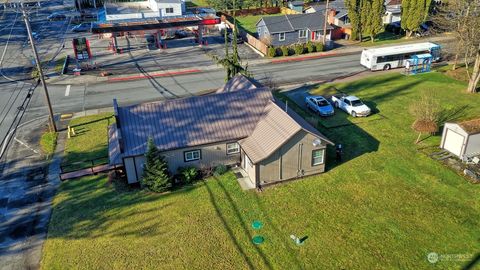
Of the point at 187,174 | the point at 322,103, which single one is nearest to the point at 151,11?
the point at 322,103

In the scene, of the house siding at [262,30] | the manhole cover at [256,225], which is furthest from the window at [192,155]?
the house siding at [262,30]

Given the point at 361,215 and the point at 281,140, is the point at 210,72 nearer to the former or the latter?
the point at 281,140

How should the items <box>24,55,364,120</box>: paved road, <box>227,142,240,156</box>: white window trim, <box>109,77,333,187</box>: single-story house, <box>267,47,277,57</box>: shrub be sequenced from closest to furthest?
<box>109,77,333,187</box>: single-story house, <box>227,142,240,156</box>: white window trim, <box>24,55,364,120</box>: paved road, <box>267,47,277,57</box>: shrub

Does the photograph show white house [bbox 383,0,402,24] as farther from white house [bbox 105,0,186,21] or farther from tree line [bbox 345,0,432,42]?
white house [bbox 105,0,186,21]

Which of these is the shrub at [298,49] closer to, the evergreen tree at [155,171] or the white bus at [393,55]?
the white bus at [393,55]

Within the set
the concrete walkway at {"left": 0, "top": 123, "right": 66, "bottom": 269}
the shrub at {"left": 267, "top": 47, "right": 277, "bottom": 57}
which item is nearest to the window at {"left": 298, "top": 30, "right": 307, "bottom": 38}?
the shrub at {"left": 267, "top": 47, "right": 277, "bottom": 57}
